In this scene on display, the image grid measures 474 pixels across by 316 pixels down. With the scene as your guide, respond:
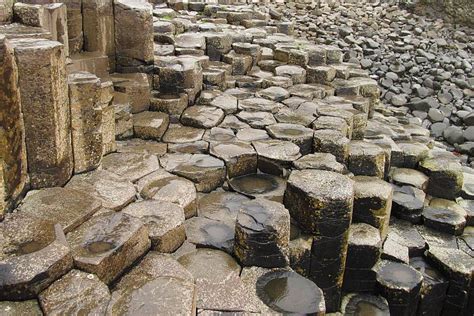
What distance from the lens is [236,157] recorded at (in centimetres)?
497

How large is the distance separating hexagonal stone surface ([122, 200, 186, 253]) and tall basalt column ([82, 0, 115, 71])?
8.84 feet

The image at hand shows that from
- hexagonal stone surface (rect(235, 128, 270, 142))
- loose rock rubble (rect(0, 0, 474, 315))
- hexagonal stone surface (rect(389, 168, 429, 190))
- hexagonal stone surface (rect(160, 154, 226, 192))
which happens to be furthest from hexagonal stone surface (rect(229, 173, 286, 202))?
hexagonal stone surface (rect(389, 168, 429, 190))

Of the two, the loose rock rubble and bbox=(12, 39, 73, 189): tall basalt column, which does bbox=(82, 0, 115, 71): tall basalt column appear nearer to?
the loose rock rubble

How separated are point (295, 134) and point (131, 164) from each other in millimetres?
1905

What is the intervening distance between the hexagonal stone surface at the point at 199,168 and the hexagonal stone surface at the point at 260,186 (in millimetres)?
187

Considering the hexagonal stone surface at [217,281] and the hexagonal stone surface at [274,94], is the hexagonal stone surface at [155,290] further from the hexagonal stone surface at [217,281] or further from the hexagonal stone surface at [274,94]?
the hexagonal stone surface at [274,94]

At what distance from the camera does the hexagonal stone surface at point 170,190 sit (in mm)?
4188

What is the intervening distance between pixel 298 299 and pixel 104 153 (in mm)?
2435

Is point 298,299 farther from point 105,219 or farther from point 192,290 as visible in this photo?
point 105,219

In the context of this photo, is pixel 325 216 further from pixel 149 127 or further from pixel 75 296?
pixel 149 127

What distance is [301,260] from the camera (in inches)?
164

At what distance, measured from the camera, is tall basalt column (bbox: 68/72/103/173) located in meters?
4.04

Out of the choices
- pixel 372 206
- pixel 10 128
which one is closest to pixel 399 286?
pixel 372 206

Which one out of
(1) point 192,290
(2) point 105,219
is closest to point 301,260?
(1) point 192,290
